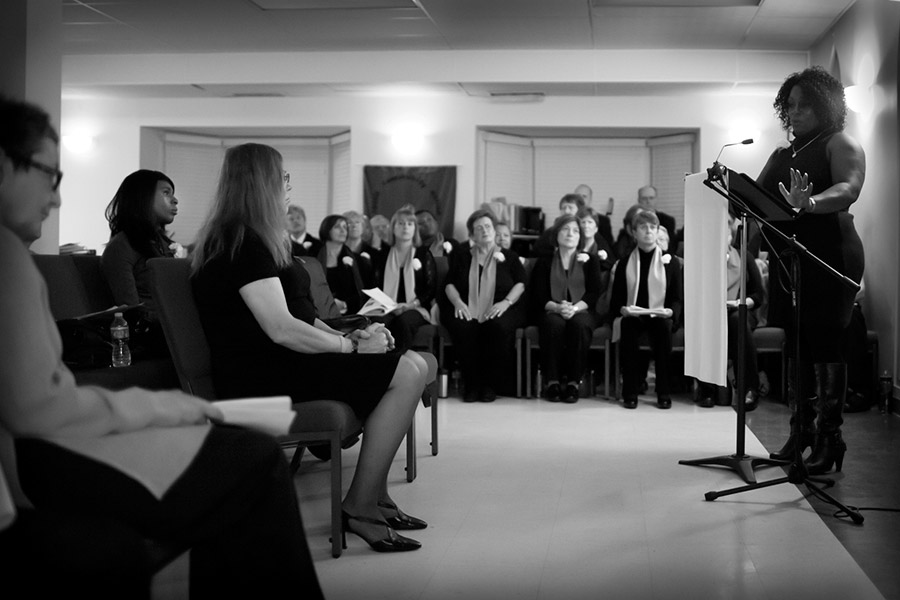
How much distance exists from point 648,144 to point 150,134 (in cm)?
556

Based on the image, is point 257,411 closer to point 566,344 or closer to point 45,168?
point 45,168

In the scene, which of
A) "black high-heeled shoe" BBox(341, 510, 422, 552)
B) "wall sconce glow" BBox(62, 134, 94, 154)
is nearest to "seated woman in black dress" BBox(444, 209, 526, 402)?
"black high-heeled shoe" BBox(341, 510, 422, 552)

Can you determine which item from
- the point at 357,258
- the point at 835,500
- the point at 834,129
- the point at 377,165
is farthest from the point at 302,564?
the point at 377,165

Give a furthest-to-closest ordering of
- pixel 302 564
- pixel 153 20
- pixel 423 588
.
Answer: pixel 153 20 → pixel 423 588 → pixel 302 564

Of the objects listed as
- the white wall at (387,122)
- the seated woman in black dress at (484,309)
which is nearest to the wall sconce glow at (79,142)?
the white wall at (387,122)

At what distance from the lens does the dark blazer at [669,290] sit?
240 inches

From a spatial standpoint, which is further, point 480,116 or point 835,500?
point 480,116

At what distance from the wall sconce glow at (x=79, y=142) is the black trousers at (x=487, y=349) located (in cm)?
599

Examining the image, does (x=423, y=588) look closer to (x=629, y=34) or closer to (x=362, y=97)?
(x=629, y=34)

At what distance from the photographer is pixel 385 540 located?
2695mm

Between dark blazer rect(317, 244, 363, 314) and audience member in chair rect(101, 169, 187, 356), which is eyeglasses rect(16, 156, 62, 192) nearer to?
audience member in chair rect(101, 169, 187, 356)

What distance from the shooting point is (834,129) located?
363 cm

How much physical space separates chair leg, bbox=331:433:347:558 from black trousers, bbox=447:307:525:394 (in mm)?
3511

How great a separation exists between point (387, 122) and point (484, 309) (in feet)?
14.0
